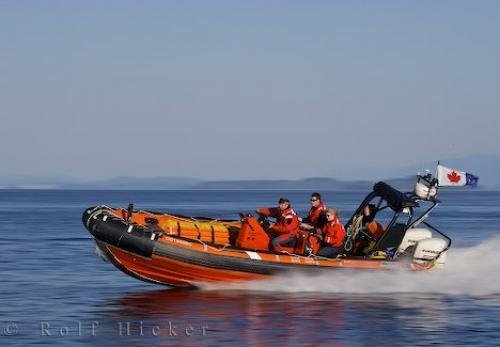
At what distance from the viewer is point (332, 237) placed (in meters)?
19.0

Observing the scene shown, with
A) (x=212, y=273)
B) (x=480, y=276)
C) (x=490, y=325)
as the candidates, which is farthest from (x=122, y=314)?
(x=480, y=276)

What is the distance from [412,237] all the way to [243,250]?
3.49 m

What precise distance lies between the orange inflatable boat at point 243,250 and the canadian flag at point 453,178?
0.22 meters

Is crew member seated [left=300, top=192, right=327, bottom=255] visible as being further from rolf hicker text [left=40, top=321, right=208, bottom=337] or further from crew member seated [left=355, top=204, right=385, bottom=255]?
rolf hicker text [left=40, top=321, right=208, bottom=337]

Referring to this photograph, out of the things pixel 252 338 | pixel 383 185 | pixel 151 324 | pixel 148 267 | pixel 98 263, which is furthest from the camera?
pixel 98 263

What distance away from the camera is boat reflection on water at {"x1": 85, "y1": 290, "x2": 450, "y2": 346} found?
1472 cm

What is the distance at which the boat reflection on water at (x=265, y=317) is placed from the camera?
1472 cm

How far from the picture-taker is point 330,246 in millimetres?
19000

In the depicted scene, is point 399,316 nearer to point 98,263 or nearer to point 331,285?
point 331,285

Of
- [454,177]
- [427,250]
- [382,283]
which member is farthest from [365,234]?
[454,177]

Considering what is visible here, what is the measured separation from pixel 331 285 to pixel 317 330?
12.1 feet

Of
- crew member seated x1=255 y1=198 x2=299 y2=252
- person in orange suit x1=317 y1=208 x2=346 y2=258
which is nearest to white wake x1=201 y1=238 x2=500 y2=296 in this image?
person in orange suit x1=317 y1=208 x2=346 y2=258

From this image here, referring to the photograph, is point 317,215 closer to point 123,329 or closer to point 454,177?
point 454,177

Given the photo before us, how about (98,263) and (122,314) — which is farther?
(98,263)
